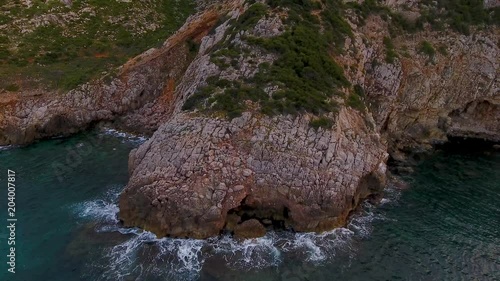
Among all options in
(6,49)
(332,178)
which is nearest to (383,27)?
(332,178)

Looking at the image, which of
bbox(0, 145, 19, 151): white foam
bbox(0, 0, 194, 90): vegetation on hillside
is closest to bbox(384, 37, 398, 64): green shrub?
bbox(0, 0, 194, 90): vegetation on hillside

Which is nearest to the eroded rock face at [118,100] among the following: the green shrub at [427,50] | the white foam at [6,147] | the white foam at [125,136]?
the white foam at [6,147]

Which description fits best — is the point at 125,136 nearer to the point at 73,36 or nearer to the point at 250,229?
the point at 250,229

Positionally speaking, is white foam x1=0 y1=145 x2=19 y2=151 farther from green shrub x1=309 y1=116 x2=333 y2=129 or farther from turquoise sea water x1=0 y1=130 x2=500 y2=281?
green shrub x1=309 y1=116 x2=333 y2=129

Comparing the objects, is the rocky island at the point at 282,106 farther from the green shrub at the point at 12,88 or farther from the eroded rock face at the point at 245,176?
the green shrub at the point at 12,88

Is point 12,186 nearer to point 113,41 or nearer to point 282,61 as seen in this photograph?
point 282,61
